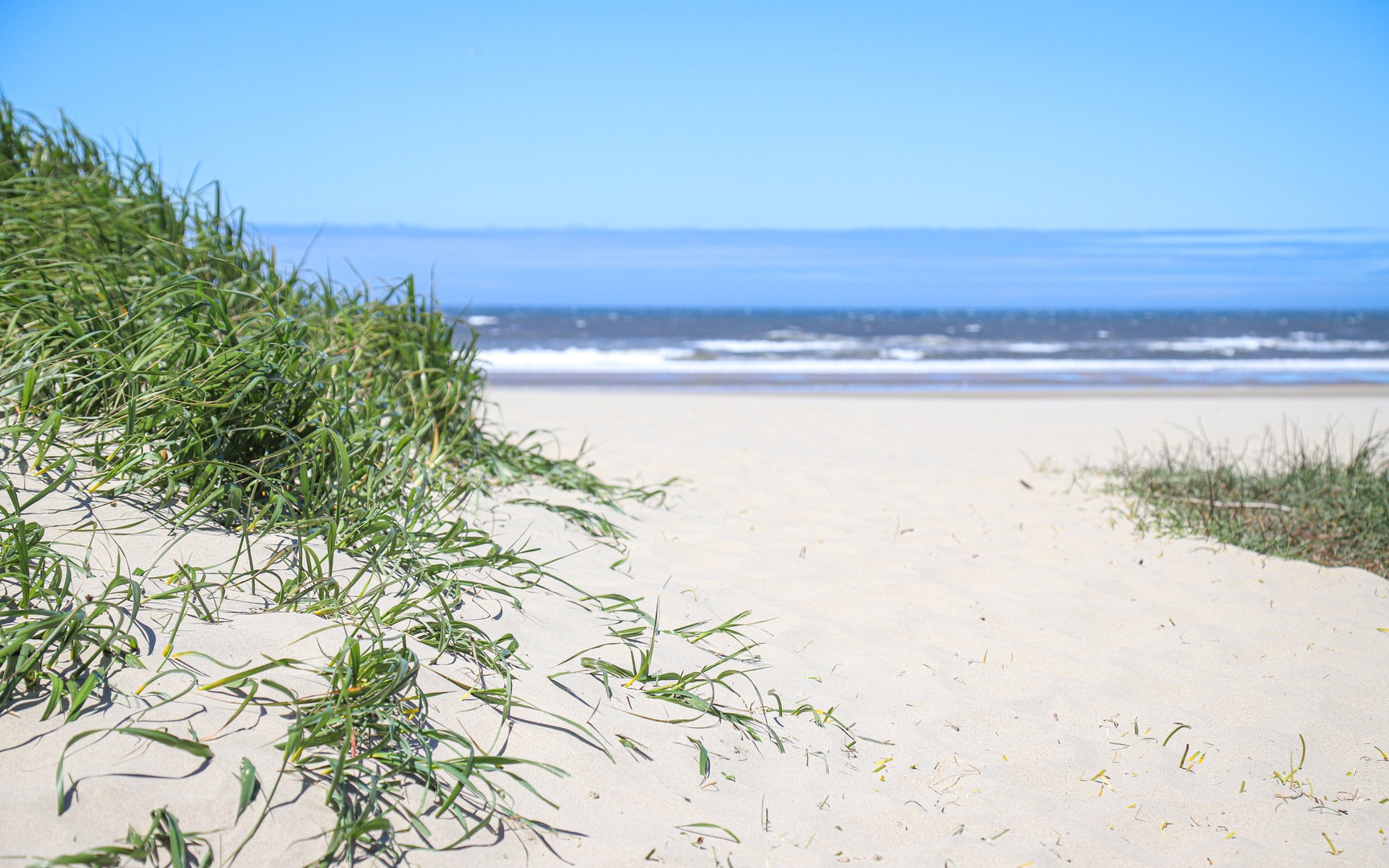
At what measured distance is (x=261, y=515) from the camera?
88.2 inches

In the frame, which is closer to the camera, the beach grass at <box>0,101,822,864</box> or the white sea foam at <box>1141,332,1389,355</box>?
the beach grass at <box>0,101,822,864</box>

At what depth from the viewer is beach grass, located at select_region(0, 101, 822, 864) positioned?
155cm

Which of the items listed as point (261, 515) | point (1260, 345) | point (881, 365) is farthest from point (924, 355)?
point (261, 515)

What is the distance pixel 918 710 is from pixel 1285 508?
10.0ft

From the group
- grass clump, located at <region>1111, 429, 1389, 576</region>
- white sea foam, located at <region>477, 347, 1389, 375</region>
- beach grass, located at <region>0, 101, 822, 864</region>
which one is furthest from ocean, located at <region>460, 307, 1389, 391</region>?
grass clump, located at <region>1111, 429, 1389, 576</region>

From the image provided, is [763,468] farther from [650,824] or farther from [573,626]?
[650,824]

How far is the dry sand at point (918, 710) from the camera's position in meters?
1.57

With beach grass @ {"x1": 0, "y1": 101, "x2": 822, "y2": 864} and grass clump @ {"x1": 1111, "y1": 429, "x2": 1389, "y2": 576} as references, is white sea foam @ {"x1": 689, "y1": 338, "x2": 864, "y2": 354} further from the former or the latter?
beach grass @ {"x1": 0, "y1": 101, "x2": 822, "y2": 864}

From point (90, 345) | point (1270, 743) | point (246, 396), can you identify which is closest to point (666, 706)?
point (246, 396)

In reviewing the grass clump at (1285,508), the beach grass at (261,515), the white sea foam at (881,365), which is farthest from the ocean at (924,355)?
the grass clump at (1285,508)

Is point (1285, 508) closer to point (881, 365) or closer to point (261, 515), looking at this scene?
point (261, 515)

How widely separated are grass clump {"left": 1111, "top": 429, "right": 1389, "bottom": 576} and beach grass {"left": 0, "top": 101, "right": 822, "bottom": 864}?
285cm

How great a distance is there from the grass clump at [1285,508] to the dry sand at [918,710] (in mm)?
202

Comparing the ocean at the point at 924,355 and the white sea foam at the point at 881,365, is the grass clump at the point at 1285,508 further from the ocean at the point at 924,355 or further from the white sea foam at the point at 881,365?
the white sea foam at the point at 881,365
